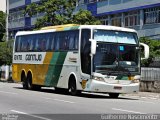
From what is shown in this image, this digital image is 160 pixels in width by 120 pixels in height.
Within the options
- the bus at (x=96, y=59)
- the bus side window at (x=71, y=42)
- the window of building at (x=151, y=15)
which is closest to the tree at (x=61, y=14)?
the window of building at (x=151, y=15)

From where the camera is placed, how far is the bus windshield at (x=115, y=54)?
80.8 ft

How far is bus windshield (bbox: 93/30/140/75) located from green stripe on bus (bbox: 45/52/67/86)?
3.31 metres

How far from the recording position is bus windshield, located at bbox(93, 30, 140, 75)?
24.6 meters

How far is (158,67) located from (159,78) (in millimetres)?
1158

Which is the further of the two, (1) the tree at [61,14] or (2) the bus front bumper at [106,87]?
(1) the tree at [61,14]

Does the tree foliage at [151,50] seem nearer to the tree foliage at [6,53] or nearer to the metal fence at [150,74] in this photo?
the metal fence at [150,74]

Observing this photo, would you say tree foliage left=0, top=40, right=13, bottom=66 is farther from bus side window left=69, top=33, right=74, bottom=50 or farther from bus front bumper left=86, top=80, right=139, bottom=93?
bus front bumper left=86, top=80, right=139, bottom=93

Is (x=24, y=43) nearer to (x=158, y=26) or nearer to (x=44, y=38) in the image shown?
(x=44, y=38)

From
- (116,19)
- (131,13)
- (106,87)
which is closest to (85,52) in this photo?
(106,87)

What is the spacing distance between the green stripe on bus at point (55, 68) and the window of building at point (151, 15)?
1868 cm

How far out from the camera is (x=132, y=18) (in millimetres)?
49688

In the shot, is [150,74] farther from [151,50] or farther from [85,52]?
[85,52]

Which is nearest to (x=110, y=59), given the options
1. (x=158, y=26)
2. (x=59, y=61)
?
(x=59, y=61)

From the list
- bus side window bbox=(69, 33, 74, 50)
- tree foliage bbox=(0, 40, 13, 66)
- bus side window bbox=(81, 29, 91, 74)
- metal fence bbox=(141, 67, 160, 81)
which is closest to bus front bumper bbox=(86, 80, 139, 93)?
bus side window bbox=(81, 29, 91, 74)
